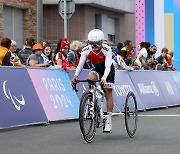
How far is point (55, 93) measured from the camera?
1515 cm

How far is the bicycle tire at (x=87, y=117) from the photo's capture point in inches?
428

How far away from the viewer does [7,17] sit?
28.4 meters

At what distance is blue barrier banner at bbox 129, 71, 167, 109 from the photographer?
63.5 ft

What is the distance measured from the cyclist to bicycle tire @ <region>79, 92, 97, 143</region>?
42cm

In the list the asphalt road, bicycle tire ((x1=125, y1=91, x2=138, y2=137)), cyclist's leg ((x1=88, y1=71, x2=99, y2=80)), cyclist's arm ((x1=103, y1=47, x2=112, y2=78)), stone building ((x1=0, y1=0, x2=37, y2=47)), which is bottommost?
the asphalt road

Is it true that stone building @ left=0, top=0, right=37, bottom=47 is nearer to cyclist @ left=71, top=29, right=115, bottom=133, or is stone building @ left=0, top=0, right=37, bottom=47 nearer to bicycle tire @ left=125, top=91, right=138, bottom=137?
bicycle tire @ left=125, top=91, right=138, bottom=137

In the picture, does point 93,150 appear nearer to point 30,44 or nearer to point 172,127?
point 172,127

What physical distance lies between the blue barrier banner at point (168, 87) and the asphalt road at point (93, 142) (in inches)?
244

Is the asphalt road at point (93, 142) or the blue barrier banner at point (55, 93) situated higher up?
the blue barrier banner at point (55, 93)

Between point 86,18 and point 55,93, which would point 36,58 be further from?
point 86,18

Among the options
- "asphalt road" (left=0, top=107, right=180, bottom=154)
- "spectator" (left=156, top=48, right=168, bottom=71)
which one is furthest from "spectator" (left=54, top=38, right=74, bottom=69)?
"spectator" (left=156, top=48, right=168, bottom=71)

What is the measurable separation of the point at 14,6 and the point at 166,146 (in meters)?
19.1

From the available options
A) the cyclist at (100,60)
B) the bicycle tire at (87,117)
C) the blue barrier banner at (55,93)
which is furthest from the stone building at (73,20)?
the bicycle tire at (87,117)

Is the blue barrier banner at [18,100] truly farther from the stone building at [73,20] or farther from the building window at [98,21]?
the building window at [98,21]
